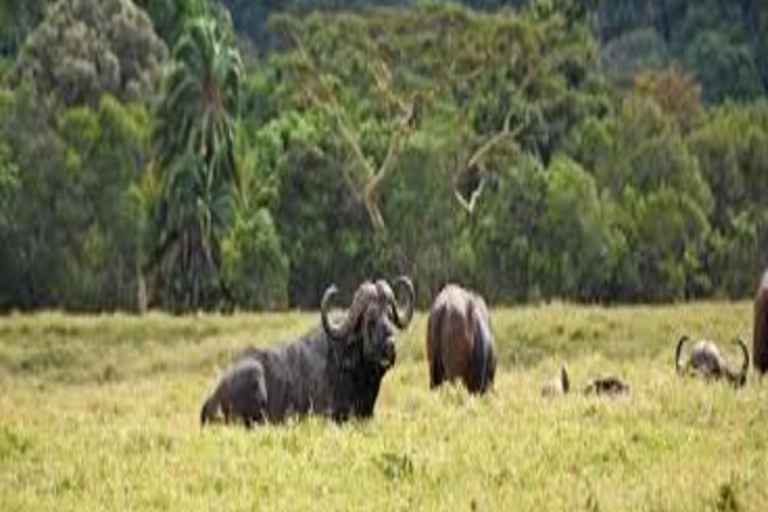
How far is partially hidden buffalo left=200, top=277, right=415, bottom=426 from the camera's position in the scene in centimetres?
1370

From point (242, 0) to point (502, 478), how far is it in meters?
70.4

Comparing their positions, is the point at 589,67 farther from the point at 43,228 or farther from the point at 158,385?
the point at 158,385

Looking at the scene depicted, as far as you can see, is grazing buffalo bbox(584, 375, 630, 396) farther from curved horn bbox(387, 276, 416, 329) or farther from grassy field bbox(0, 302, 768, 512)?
curved horn bbox(387, 276, 416, 329)

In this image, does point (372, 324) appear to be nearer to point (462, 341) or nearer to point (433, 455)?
point (462, 341)

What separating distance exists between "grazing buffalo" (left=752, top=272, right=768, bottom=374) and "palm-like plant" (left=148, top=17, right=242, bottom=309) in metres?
28.4

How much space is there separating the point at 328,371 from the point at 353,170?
31.9 metres

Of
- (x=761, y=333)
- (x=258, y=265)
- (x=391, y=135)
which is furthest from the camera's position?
(x=391, y=135)

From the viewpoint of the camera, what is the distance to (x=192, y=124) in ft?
144

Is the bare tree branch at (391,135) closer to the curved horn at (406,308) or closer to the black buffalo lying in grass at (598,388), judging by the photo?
the black buffalo lying in grass at (598,388)

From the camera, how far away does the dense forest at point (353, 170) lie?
143 feet

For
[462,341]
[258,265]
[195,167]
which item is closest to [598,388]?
[462,341]

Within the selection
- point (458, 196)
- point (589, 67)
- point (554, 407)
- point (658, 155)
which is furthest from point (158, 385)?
point (589, 67)

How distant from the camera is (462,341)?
51.5 feet

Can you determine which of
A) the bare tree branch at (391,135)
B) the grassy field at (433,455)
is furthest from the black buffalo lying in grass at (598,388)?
the bare tree branch at (391,135)
